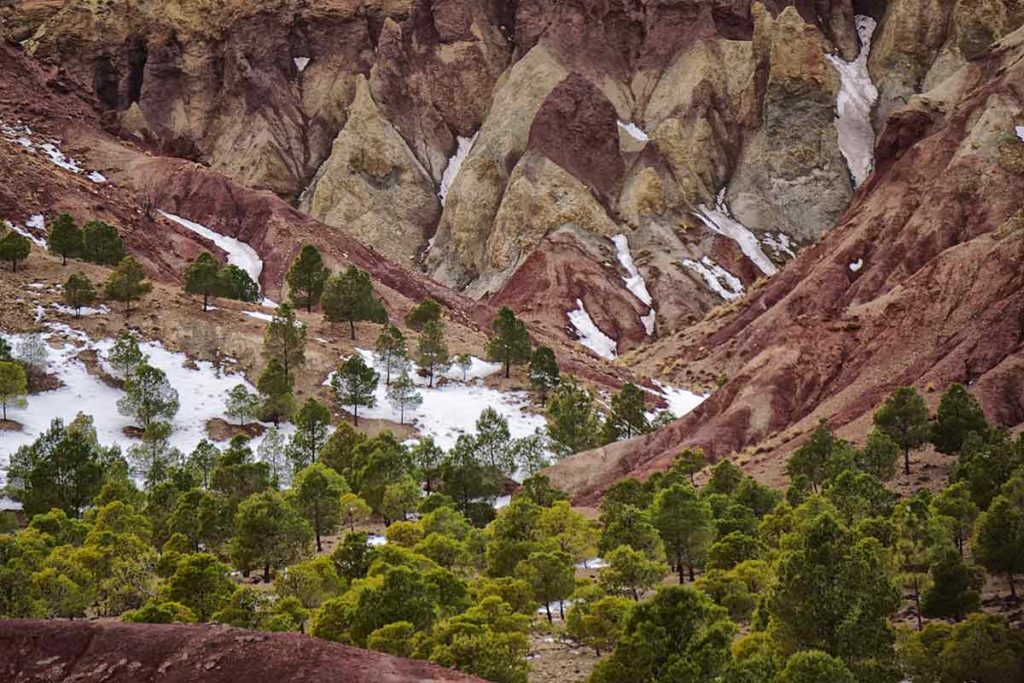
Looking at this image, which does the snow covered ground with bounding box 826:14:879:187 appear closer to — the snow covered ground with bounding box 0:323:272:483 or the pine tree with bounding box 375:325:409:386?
the pine tree with bounding box 375:325:409:386

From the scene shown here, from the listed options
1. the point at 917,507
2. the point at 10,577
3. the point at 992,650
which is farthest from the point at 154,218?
the point at 992,650

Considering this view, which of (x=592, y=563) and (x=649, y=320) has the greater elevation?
(x=649, y=320)

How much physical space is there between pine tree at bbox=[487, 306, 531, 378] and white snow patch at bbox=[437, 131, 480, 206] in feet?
273

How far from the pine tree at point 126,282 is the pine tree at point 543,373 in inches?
1310

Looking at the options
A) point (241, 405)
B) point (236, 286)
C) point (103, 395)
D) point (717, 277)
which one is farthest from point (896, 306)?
point (717, 277)

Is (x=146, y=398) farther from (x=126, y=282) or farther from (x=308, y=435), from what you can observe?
(x=126, y=282)

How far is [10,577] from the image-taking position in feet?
116

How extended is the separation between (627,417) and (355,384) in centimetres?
2154

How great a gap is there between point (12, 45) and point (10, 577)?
12736 centimetres

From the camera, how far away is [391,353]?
290 ft

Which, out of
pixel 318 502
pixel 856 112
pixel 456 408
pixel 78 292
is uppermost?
pixel 856 112

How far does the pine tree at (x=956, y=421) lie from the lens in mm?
52812

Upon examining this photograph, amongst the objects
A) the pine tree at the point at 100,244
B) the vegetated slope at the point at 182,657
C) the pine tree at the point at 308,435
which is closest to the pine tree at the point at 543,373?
the pine tree at the point at 308,435

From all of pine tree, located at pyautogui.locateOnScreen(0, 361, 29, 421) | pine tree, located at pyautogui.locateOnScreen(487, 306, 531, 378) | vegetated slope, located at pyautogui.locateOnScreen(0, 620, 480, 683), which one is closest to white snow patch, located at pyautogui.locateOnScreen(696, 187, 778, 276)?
pine tree, located at pyautogui.locateOnScreen(487, 306, 531, 378)
